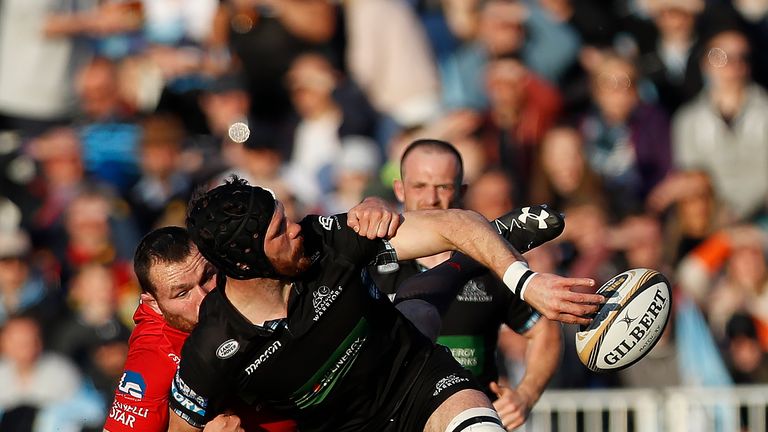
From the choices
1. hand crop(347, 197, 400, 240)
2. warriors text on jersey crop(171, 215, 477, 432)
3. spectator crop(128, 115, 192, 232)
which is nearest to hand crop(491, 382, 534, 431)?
warriors text on jersey crop(171, 215, 477, 432)

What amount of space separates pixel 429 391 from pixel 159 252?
1.41 m

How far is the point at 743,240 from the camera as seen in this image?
36.5 ft

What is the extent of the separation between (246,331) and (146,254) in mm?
930

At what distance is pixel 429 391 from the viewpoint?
591cm

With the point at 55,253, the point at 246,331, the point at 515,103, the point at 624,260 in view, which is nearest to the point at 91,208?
the point at 55,253

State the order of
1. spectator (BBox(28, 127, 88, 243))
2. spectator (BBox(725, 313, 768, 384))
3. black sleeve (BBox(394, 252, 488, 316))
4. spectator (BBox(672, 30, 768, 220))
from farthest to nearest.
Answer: spectator (BBox(28, 127, 88, 243))
spectator (BBox(672, 30, 768, 220))
spectator (BBox(725, 313, 768, 384))
black sleeve (BBox(394, 252, 488, 316))

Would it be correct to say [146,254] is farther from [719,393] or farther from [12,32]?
[12,32]

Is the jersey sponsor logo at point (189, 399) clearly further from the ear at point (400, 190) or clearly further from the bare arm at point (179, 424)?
the ear at point (400, 190)

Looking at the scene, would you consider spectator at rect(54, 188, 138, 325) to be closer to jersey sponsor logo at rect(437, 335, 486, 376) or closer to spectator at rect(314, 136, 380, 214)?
spectator at rect(314, 136, 380, 214)

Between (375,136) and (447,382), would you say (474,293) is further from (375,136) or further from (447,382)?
(375,136)

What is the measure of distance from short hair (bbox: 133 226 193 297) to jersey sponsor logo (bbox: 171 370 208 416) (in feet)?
2.42

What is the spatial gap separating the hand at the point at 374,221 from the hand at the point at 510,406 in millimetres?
1466

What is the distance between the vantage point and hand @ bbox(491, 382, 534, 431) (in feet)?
22.5

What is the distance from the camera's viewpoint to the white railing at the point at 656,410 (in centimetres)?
1017
